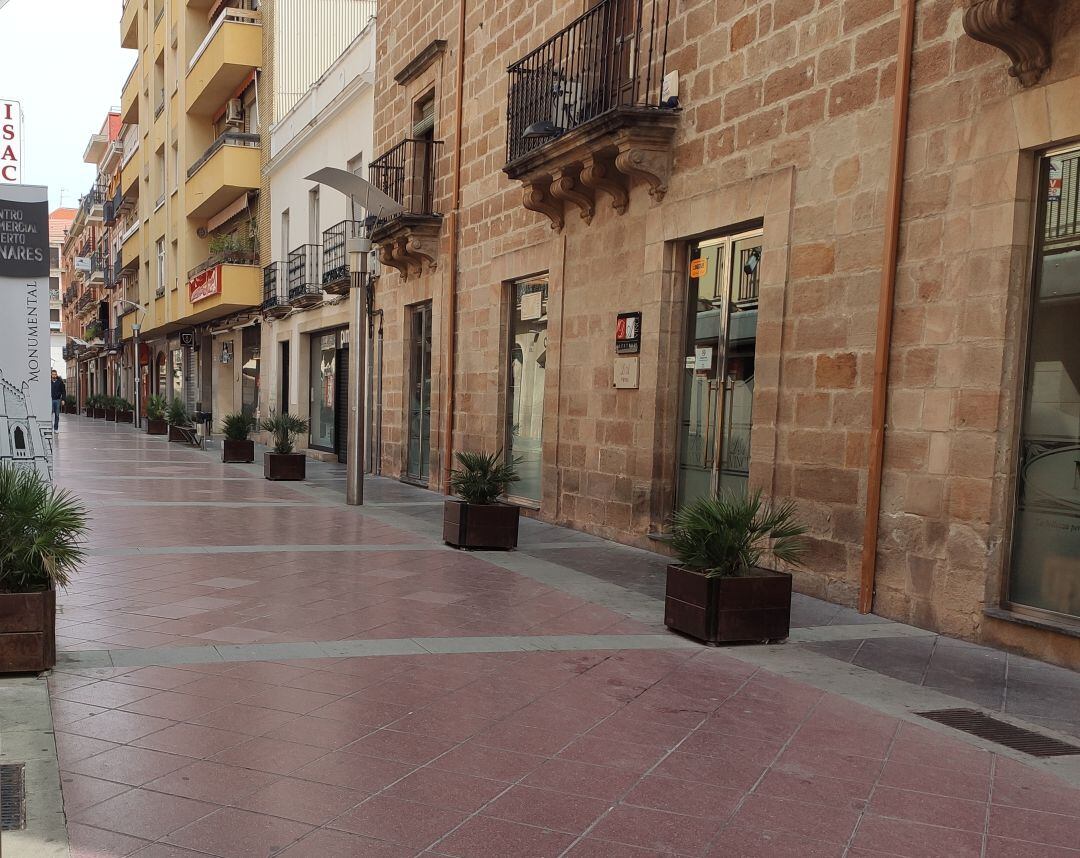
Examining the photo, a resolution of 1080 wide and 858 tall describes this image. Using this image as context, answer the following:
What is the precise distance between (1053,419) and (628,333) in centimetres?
459

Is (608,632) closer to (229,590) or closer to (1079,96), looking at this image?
(229,590)

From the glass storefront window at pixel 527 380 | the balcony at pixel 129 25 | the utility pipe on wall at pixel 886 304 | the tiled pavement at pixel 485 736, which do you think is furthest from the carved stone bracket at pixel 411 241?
the balcony at pixel 129 25

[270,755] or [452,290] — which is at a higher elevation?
[452,290]

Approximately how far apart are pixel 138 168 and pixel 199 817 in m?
41.6

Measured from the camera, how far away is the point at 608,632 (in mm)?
5871

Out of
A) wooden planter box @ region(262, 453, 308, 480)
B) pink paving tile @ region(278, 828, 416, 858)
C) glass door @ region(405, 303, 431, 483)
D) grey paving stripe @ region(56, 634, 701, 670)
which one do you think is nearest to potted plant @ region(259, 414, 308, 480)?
wooden planter box @ region(262, 453, 308, 480)

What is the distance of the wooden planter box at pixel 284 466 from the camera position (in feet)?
50.5

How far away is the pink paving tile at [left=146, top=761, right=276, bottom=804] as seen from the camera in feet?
10.8

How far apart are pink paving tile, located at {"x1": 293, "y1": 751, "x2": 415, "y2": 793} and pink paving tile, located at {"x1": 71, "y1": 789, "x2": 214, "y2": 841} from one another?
43cm

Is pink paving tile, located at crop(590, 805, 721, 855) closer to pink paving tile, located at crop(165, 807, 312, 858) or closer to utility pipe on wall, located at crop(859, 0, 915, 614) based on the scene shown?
pink paving tile, located at crop(165, 807, 312, 858)

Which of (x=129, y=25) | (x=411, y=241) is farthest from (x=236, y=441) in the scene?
(x=129, y=25)

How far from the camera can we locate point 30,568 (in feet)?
15.1

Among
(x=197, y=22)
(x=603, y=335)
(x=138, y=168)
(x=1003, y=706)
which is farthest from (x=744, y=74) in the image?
(x=138, y=168)

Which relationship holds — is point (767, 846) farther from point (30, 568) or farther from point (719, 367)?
point (719, 367)
